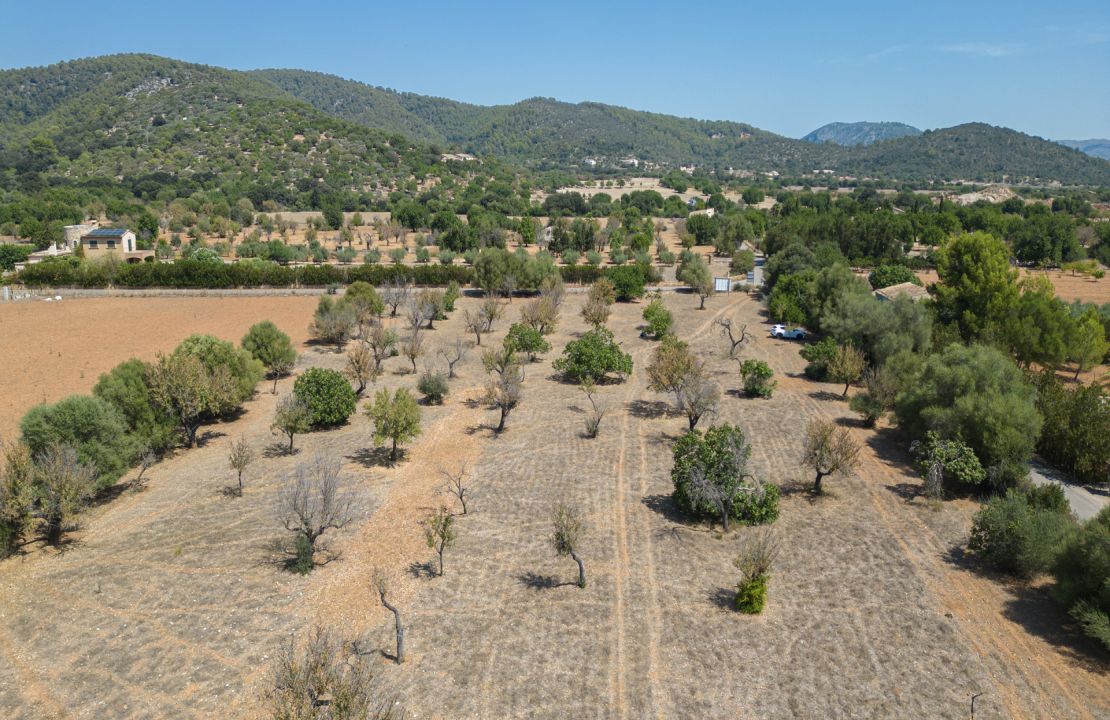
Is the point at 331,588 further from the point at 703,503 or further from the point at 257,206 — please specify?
the point at 257,206

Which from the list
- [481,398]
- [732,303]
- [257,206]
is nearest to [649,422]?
[481,398]

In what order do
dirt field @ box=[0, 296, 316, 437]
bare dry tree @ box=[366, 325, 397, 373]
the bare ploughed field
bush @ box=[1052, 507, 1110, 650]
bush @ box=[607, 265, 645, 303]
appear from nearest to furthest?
1. the bare ploughed field
2. bush @ box=[1052, 507, 1110, 650]
3. dirt field @ box=[0, 296, 316, 437]
4. bare dry tree @ box=[366, 325, 397, 373]
5. bush @ box=[607, 265, 645, 303]

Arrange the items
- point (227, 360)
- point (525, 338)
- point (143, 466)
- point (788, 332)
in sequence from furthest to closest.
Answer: point (788, 332) → point (525, 338) → point (227, 360) → point (143, 466)

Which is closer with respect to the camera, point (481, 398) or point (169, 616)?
point (169, 616)

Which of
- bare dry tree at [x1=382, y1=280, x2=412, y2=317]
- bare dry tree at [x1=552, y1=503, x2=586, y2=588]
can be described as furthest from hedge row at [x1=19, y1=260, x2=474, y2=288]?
bare dry tree at [x1=552, y1=503, x2=586, y2=588]

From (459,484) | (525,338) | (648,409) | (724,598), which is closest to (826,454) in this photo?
(724,598)

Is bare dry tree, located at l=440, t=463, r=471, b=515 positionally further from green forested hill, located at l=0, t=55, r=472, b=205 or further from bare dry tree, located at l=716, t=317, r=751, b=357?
green forested hill, located at l=0, t=55, r=472, b=205

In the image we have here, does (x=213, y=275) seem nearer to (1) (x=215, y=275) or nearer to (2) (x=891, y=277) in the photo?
(1) (x=215, y=275)
